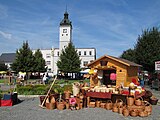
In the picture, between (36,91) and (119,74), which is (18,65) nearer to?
(36,91)

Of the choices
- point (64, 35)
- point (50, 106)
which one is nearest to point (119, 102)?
point (50, 106)

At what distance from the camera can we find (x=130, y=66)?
17.8 metres

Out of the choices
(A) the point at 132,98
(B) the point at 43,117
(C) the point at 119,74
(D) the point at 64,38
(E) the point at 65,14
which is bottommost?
Result: (B) the point at 43,117

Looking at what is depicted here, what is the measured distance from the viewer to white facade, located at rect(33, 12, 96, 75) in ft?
225

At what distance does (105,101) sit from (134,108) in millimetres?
2548

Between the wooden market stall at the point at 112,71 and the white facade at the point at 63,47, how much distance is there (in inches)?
1865

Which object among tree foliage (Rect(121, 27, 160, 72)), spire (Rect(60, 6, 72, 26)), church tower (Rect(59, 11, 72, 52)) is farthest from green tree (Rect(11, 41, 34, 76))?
spire (Rect(60, 6, 72, 26))

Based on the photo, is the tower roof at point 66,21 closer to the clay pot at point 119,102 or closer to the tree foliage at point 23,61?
the tree foliage at point 23,61

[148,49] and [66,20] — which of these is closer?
[148,49]

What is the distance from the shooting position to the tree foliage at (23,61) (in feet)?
139

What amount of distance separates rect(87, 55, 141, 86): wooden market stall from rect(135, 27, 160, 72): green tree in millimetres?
11423

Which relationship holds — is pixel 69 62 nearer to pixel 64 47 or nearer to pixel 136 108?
pixel 64 47

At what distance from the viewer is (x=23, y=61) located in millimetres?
42531

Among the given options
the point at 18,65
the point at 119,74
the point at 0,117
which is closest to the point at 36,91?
the point at 119,74
